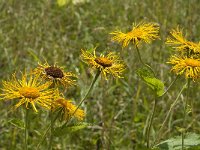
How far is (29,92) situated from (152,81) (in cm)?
43

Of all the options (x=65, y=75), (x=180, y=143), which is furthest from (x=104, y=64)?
(x=180, y=143)

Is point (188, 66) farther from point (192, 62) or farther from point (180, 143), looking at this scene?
point (180, 143)

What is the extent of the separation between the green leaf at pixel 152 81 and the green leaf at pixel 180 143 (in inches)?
7.8

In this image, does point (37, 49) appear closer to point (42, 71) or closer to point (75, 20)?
point (75, 20)

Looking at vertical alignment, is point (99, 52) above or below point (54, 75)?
above

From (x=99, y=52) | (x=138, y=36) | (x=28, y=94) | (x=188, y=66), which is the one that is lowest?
(x=28, y=94)

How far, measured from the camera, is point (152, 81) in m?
1.54

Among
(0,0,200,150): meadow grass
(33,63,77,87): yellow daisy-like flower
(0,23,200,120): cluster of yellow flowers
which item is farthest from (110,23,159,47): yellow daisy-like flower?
(0,0,200,150): meadow grass

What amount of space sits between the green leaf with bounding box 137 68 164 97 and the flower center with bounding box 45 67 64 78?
0.90 ft

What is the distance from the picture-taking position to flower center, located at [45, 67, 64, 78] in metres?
1.45

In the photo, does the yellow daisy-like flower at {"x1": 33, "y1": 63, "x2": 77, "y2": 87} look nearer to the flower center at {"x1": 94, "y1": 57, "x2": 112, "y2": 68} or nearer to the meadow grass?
the flower center at {"x1": 94, "y1": 57, "x2": 112, "y2": 68}

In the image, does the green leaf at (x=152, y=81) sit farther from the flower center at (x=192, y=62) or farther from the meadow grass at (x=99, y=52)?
the meadow grass at (x=99, y=52)

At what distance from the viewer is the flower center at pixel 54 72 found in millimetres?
1447

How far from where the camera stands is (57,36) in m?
3.62
